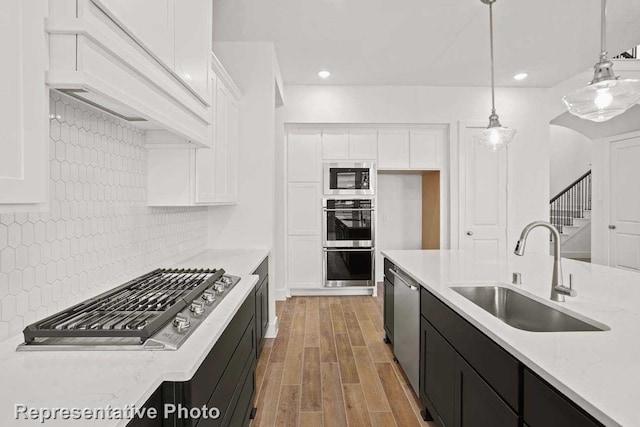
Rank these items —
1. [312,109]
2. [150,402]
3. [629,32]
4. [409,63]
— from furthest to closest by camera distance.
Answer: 1. [312,109]
2. [409,63]
3. [629,32]
4. [150,402]

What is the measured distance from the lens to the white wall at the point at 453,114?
4.86 m

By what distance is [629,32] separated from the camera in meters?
3.48

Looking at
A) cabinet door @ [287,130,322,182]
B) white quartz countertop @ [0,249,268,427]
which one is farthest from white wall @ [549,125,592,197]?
white quartz countertop @ [0,249,268,427]

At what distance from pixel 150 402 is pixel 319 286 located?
416 cm

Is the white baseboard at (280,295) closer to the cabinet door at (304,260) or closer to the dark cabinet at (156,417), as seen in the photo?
the cabinet door at (304,260)

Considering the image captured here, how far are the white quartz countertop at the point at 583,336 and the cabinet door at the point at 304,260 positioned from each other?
2593mm

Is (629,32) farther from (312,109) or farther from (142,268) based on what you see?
(142,268)

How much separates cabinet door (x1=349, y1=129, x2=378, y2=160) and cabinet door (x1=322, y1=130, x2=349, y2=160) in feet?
0.23

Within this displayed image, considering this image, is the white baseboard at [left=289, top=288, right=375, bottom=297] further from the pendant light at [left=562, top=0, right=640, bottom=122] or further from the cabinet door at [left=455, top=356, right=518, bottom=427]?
the pendant light at [left=562, top=0, right=640, bottom=122]

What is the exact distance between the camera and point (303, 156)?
497cm

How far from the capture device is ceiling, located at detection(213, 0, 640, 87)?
9.92 feet

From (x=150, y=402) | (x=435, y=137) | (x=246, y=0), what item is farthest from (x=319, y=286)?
(x=150, y=402)

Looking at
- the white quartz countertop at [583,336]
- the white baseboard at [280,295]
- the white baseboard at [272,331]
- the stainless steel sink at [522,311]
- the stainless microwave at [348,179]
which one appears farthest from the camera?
the stainless microwave at [348,179]

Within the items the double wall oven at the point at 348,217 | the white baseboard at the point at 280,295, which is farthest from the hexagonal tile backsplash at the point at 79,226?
the double wall oven at the point at 348,217
